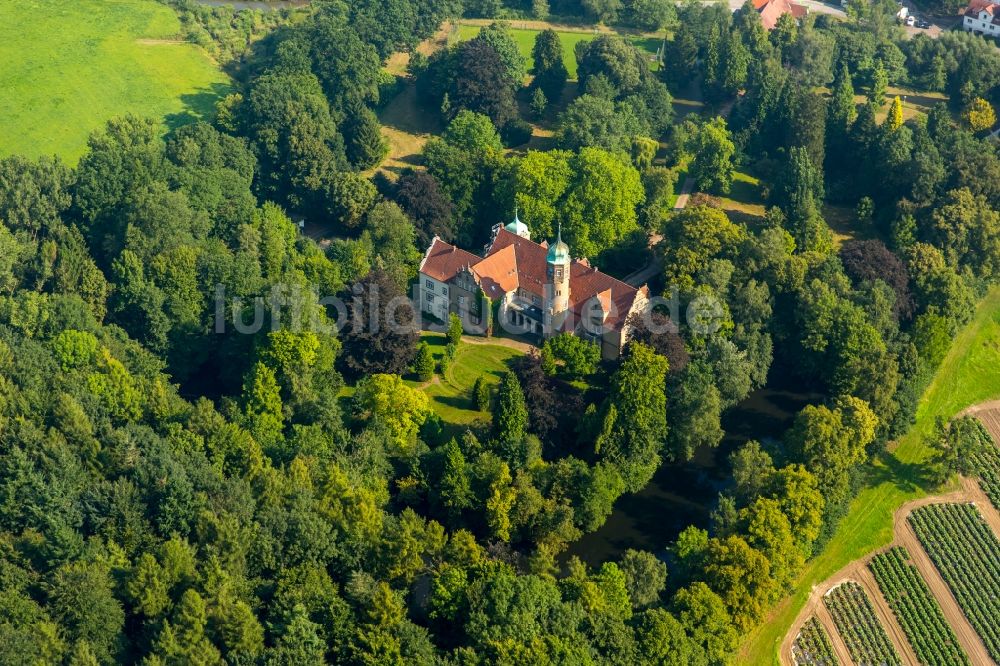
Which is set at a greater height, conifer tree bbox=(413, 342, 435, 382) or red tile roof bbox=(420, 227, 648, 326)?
red tile roof bbox=(420, 227, 648, 326)

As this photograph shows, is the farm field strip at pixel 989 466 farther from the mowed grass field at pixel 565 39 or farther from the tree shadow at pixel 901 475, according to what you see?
the mowed grass field at pixel 565 39

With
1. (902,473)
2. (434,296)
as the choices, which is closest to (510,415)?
(434,296)

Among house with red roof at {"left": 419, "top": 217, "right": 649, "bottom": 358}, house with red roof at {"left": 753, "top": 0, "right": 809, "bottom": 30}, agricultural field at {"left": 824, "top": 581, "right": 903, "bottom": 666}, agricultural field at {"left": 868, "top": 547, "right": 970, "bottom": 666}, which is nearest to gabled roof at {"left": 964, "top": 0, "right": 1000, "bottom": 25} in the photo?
house with red roof at {"left": 753, "top": 0, "right": 809, "bottom": 30}

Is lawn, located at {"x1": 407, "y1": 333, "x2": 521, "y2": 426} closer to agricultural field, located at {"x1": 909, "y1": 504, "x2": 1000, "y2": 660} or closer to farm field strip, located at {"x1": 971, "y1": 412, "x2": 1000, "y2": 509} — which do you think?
agricultural field, located at {"x1": 909, "y1": 504, "x2": 1000, "y2": 660}

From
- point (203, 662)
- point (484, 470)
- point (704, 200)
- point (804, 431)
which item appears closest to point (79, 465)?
point (203, 662)

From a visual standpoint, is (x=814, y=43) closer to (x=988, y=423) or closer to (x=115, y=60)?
(x=988, y=423)
